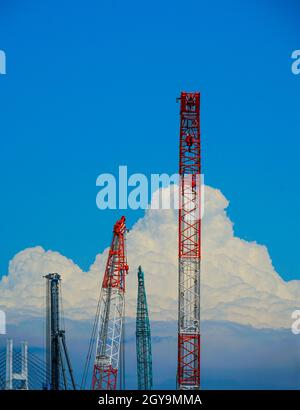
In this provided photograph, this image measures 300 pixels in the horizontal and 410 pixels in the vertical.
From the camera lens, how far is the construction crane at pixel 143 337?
572 ft

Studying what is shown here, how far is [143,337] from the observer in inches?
7023

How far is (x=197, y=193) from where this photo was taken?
458 feet

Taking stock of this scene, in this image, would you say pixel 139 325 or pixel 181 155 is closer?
pixel 181 155

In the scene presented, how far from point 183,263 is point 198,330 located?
31.1 feet

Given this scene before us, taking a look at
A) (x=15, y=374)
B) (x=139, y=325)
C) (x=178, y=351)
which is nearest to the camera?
(x=178, y=351)

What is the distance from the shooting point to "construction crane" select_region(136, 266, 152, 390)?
17438 cm
